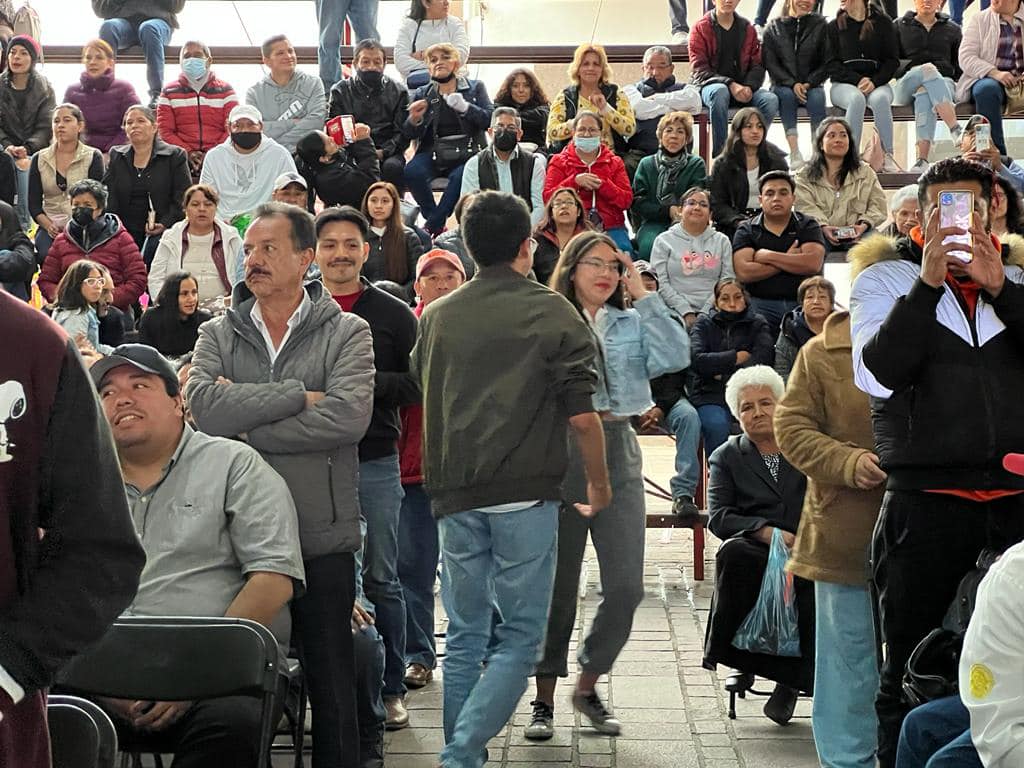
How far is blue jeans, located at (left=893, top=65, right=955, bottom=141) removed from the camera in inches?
453

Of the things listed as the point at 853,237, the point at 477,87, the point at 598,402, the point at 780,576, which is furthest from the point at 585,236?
the point at 477,87

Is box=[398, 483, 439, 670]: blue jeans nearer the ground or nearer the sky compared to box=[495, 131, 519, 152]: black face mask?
nearer the ground

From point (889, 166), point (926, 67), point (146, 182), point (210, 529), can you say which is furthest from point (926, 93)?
point (210, 529)

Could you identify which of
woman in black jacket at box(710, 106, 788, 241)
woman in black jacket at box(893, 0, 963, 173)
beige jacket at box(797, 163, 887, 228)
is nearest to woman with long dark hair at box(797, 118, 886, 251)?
beige jacket at box(797, 163, 887, 228)

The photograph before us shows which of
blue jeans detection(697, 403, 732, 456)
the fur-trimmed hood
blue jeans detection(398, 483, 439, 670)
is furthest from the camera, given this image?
blue jeans detection(697, 403, 732, 456)

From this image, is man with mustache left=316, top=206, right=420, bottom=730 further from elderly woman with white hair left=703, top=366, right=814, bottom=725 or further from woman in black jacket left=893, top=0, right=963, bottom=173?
woman in black jacket left=893, top=0, right=963, bottom=173

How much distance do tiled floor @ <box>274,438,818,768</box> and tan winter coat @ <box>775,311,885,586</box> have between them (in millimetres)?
984

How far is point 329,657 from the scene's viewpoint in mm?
3895

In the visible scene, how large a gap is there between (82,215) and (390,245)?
240 centimetres

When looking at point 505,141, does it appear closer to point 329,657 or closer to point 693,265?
point 693,265

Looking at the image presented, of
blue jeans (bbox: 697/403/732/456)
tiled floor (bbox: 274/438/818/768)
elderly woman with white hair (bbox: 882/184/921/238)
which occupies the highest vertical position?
elderly woman with white hair (bbox: 882/184/921/238)

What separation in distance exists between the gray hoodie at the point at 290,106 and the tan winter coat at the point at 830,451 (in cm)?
707

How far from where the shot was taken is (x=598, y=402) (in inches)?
190

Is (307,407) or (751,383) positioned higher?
(307,407)
